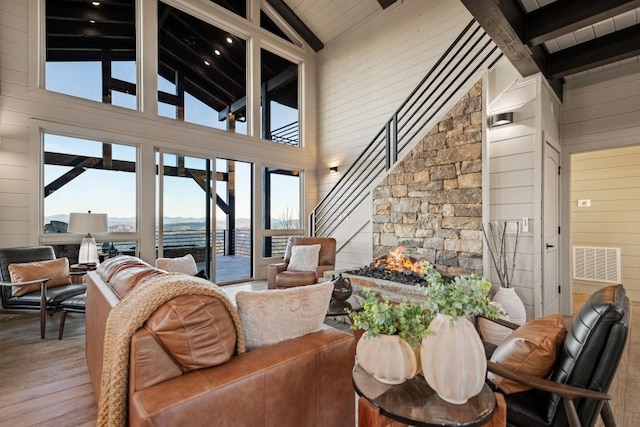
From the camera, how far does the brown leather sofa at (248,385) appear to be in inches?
43.4

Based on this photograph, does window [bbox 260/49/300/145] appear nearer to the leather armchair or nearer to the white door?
the leather armchair

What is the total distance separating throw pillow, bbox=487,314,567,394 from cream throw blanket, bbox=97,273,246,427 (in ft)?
3.90

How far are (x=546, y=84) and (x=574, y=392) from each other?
3.29m

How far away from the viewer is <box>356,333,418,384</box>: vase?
4.00ft

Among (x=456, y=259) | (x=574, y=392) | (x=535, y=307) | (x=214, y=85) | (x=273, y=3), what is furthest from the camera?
(x=273, y=3)

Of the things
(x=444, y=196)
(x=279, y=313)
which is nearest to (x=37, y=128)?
(x=279, y=313)

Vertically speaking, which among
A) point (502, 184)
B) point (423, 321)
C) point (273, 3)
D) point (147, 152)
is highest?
point (273, 3)

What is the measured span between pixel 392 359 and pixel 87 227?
410 cm

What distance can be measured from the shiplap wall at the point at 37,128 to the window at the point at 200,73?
0.72 feet

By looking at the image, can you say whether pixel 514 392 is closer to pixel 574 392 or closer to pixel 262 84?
pixel 574 392

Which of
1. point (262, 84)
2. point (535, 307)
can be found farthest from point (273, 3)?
point (535, 307)

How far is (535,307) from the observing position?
3229mm

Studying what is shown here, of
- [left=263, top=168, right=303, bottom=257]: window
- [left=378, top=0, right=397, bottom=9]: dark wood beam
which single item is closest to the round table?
[left=263, top=168, right=303, bottom=257]: window

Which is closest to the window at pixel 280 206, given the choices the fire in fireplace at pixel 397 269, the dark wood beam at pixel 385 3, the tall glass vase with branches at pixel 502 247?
the fire in fireplace at pixel 397 269
